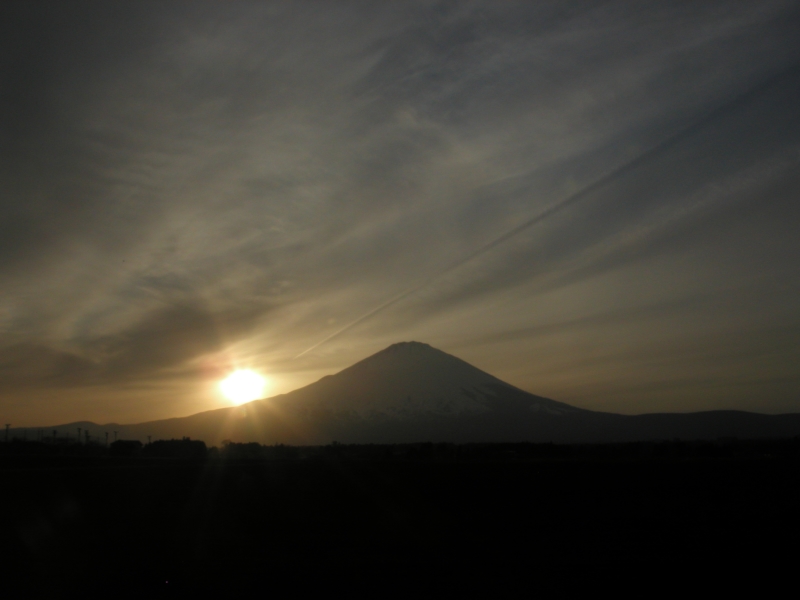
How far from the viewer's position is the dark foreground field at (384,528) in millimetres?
15016

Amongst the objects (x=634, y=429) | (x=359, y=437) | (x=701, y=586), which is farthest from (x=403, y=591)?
(x=634, y=429)

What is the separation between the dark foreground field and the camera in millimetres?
15016

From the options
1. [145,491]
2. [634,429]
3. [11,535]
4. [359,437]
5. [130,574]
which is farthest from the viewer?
[634,429]

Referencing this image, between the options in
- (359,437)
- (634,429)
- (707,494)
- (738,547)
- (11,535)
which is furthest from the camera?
(634,429)

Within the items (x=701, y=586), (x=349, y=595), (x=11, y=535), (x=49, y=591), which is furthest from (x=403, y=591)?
(x=11, y=535)

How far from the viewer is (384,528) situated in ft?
68.0

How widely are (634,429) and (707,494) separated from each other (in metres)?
173

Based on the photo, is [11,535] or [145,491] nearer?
[11,535]

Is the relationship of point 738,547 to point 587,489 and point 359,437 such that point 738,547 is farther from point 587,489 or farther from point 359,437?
point 359,437

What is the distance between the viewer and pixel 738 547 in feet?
57.5

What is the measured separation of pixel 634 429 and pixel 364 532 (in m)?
187

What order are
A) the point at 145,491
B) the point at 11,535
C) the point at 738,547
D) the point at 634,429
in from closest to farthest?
the point at 738,547
the point at 11,535
the point at 145,491
the point at 634,429

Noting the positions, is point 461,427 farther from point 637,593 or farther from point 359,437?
point 637,593

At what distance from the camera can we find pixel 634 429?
191750 millimetres
